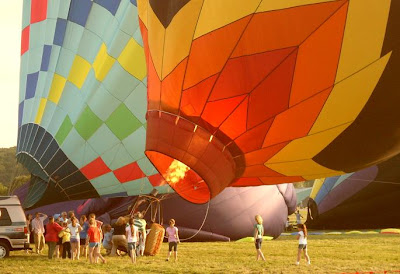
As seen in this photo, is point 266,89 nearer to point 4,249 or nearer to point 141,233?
point 141,233

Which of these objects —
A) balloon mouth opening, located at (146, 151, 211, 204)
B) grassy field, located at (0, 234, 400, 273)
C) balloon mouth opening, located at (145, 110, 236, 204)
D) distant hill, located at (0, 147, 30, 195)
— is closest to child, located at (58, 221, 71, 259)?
grassy field, located at (0, 234, 400, 273)

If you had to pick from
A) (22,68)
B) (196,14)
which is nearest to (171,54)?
(196,14)

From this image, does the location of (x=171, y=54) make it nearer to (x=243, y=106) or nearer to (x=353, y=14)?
(x=243, y=106)

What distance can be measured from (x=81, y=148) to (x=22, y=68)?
10.3 ft

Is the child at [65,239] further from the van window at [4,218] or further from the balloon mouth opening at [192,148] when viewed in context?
the balloon mouth opening at [192,148]

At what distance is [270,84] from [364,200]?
48.0ft

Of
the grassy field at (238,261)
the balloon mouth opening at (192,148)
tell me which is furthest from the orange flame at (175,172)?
the grassy field at (238,261)

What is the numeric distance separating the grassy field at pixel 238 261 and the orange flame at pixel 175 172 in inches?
73.8

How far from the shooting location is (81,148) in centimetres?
1403

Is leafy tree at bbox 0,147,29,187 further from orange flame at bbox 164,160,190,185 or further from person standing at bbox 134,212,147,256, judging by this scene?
orange flame at bbox 164,160,190,185

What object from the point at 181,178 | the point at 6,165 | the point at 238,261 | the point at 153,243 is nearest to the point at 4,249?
the point at 153,243

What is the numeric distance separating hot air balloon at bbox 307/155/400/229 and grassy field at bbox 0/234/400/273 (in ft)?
19.3

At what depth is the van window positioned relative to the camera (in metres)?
12.3

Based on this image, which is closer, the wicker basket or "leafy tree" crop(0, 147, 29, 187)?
the wicker basket
